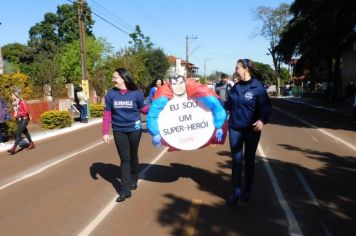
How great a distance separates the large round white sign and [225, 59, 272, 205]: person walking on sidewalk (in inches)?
29.0

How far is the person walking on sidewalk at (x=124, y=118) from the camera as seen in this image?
7.46 m

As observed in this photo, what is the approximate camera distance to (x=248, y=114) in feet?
22.5

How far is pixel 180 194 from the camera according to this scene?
304 inches

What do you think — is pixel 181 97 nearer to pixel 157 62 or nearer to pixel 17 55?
pixel 157 62

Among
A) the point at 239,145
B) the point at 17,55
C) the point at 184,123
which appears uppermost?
the point at 17,55

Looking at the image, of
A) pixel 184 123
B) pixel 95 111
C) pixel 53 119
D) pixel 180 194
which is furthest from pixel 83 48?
pixel 180 194

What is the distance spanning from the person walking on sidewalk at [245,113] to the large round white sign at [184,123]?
735 mm

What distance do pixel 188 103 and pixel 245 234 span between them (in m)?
2.57

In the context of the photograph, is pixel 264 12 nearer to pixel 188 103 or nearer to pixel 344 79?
pixel 344 79

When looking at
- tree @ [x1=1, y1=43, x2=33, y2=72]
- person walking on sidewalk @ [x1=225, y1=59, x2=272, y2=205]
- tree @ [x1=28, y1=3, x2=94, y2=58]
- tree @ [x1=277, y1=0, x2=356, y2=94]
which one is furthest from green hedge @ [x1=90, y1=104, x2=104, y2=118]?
tree @ [x1=1, y1=43, x2=33, y2=72]

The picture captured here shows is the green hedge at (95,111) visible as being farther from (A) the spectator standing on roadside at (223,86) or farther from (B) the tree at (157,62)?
(B) the tree at (157,62)

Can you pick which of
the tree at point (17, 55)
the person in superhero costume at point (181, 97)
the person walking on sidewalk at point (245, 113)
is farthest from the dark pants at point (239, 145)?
the tree at point (17, 55)

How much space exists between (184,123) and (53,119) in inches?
596

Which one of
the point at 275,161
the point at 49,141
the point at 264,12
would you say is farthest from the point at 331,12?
the point at 264,12
